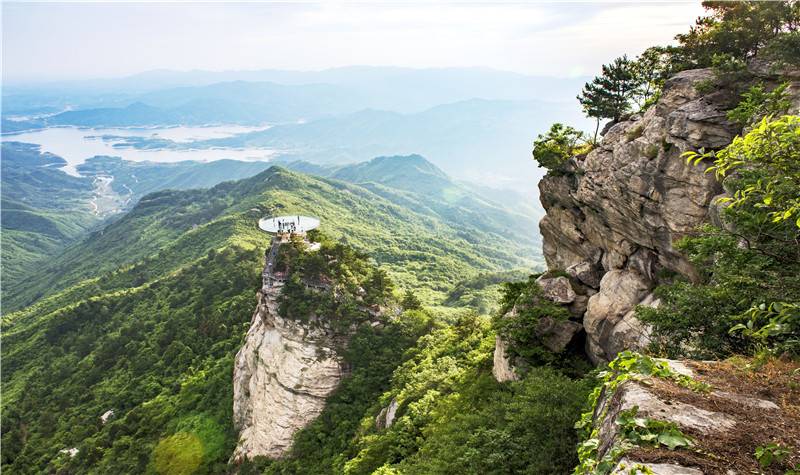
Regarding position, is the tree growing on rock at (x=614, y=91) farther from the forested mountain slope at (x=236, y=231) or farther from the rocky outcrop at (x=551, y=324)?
the forested mountain slope at (x=236, y=231)

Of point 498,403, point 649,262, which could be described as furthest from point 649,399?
point 649,262

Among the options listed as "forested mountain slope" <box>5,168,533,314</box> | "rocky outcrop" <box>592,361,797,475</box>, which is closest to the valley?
"rocky outcrop" <box>592,361,797,475</box>

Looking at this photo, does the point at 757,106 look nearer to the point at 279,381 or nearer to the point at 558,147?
the point at 558,147

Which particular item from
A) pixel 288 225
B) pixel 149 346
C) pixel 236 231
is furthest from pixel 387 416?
pixel 236 231

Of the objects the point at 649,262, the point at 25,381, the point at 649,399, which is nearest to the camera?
the point at 649,399

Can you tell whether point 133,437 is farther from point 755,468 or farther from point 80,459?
point 755,468

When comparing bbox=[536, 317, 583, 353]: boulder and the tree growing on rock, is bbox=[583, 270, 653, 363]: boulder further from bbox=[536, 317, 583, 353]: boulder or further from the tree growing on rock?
the tree growing on rock

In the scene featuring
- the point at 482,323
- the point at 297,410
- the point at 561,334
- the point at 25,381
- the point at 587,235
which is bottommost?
the point at 25,381
